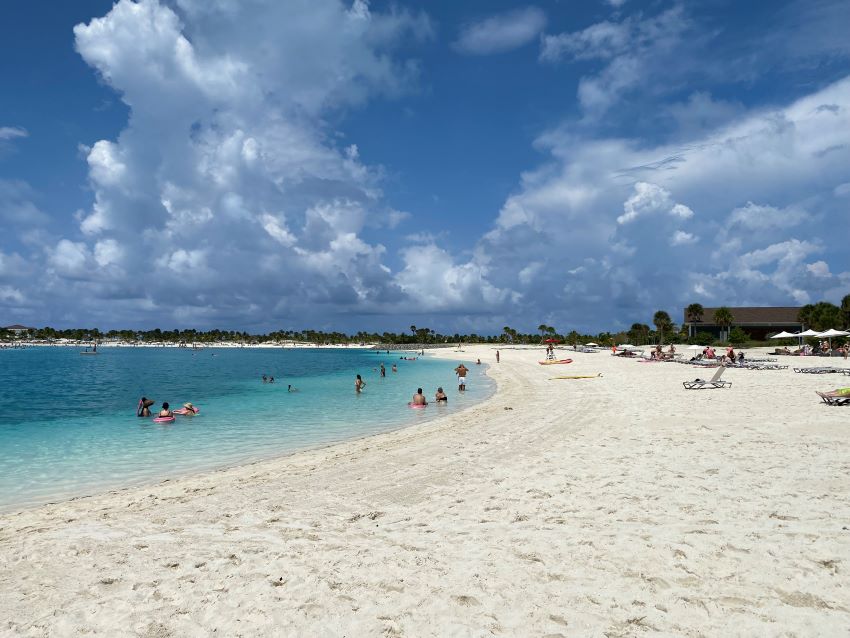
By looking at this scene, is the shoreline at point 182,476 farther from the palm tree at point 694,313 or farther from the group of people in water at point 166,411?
the palm tree at point 694,313

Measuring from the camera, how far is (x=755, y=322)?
84.9 meters

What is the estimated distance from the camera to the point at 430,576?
5.47 meters

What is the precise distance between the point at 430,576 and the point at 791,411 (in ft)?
51.2

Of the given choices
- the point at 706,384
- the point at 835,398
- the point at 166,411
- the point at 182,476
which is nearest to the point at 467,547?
the point at 182,476

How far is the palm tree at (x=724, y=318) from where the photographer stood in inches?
3187

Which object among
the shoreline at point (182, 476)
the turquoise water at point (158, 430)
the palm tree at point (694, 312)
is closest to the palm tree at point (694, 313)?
the palm tree at point (694, 312)

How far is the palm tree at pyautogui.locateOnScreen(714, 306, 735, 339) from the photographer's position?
80.9 metres

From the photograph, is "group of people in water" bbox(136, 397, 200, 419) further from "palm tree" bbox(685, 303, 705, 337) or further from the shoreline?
"palm tree" bbox(685, 303, 705, 337)

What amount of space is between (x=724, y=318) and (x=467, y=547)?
291 ft

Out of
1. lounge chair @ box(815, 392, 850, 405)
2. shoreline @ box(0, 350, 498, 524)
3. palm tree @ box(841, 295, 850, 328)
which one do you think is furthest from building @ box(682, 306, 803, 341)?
shoreline @ box(0, 350, 498, 524)

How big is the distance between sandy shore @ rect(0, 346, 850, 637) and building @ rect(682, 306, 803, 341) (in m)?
85.3

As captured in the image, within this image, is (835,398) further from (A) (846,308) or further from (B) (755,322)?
(B) (755,322)

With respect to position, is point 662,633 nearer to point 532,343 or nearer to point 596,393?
point 596,393

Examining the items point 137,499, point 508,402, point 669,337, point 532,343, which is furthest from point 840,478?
point 532,343
